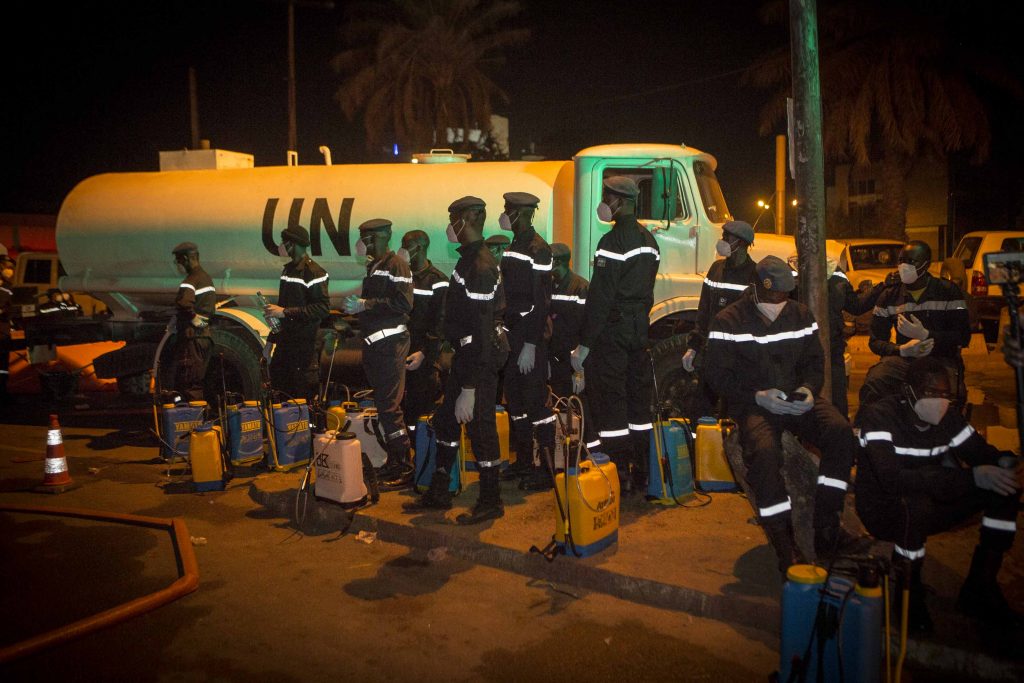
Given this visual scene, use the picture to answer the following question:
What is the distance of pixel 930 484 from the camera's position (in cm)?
433

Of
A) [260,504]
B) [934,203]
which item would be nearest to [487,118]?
[934,203]

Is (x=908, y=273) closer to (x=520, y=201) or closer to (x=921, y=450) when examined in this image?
(x=921, y=450)

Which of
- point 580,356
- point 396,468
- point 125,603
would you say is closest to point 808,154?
point 580,356

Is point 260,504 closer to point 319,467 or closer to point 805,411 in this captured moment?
point 319,467

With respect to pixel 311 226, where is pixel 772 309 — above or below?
below

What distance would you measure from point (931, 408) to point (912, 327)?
90.5 inches

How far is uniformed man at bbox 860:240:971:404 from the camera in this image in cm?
638

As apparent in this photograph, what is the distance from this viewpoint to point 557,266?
7.48 m

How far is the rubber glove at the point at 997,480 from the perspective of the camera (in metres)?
4.12

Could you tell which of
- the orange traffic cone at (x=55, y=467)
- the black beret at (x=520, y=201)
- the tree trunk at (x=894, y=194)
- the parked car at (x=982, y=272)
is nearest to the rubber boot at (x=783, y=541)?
the black beret at (x=520, y=201)

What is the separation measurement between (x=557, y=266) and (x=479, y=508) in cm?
249

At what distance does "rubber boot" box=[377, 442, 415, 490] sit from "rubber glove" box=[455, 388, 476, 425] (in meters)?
1.37

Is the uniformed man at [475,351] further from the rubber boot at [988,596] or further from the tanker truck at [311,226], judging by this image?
the rubber boot at [988,596]

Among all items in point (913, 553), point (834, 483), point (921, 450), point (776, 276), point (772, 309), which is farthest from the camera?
point (772, 309)
